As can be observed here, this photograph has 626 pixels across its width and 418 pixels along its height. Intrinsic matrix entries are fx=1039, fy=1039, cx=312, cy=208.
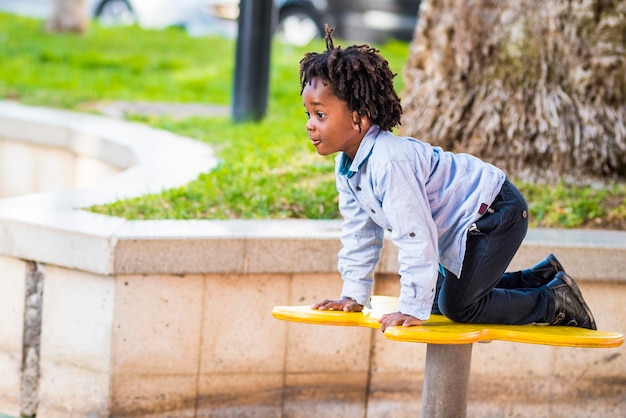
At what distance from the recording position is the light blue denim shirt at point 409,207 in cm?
334

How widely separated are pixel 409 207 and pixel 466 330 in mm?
474

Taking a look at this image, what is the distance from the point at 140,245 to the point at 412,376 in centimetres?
139

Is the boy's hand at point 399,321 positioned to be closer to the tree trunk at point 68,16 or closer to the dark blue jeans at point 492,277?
the dark blue jeans at point 492,277

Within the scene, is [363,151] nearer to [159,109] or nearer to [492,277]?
[492,277]

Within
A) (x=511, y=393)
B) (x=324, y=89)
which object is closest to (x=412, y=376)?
(x=511, y=393)

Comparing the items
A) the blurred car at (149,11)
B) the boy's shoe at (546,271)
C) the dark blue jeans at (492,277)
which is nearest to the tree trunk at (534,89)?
the boy's shoe at (546,271)

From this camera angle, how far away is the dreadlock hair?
3416 millimetres

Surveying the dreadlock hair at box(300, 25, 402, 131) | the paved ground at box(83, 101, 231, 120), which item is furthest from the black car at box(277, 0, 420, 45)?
the dreadlock hair at box(300, 25, 402, 131)

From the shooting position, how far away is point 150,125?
8055 millimetres

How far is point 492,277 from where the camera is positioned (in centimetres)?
358

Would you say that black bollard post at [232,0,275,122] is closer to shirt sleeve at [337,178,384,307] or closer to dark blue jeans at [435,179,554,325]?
shirt sleeve at [337,178,384,307]

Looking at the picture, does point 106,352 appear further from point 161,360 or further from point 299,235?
point 299,235

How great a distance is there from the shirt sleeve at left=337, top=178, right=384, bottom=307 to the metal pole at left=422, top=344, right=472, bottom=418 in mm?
322

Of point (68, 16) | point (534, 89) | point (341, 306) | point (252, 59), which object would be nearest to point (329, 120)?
point (341, 306)
